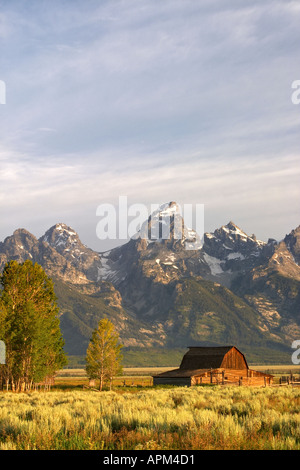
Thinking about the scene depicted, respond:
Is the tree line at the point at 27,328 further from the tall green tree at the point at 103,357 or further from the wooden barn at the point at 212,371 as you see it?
the wooden barn at the point at 212,371

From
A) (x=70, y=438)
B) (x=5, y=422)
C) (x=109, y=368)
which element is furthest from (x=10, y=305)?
(x=70, y=438)

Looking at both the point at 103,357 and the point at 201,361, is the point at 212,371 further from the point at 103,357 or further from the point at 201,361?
the point at 103,357

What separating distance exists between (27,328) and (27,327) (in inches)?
5.2

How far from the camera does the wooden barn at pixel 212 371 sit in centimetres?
7744

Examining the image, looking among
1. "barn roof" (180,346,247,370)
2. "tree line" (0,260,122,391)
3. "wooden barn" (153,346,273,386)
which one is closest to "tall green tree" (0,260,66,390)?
"tree line" (0,260,122,391)

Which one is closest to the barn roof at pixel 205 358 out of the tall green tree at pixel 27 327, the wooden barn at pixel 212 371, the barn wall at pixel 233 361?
the wooden barn at pixel 212 371

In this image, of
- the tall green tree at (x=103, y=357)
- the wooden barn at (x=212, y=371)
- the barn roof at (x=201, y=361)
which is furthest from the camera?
the barn roof at (x=201, y=361)

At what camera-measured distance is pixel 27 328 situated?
53812mm

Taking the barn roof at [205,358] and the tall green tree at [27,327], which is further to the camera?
the barn roof at [205,358]

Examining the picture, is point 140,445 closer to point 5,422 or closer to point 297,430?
point 297,430

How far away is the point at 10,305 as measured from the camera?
184 ft

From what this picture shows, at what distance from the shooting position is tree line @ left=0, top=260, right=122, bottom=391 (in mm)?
53781

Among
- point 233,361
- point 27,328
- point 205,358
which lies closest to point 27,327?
point 27,328

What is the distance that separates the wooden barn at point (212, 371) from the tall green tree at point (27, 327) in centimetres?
2335
